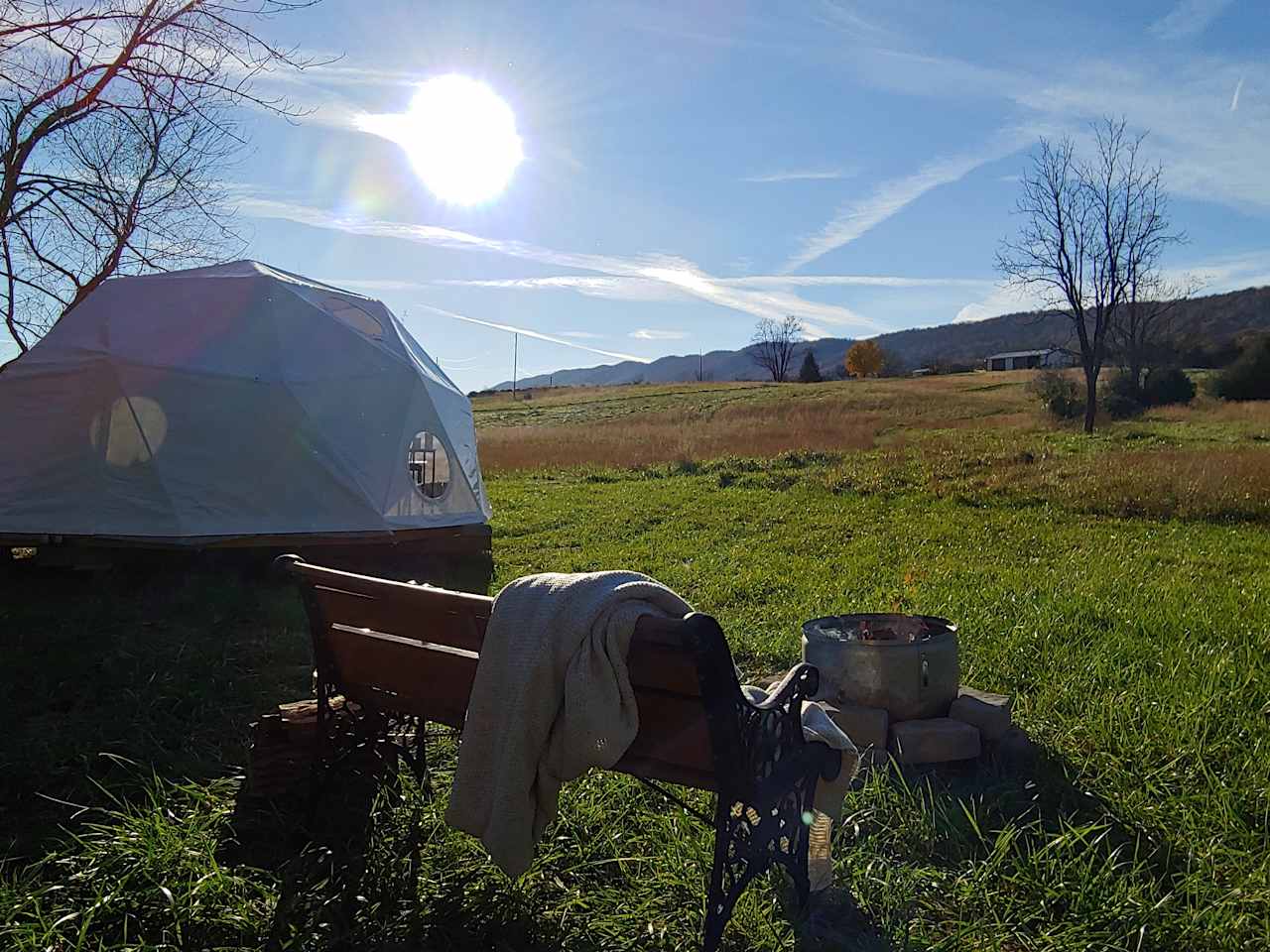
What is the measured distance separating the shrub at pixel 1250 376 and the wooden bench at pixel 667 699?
→ 43881mm

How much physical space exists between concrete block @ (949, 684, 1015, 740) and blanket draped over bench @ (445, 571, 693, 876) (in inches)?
87.6

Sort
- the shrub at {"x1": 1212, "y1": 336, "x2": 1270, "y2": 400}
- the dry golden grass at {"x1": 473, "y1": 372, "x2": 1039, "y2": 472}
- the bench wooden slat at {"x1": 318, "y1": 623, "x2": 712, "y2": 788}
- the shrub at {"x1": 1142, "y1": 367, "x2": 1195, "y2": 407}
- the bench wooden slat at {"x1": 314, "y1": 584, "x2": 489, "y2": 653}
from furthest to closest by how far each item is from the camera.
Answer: the shrub at {"x1": 1212, "y1": 336, "x2": 1270, "y2": 400} < the shrub at {"x1": 1142, "y1": 367, "x2": 1195, "y2": 407} < the dry golden grass at {"x1": 473, "y1": 372, "x2": 1039, "y2": 472} < the bench wooden slat at {"x1": 314, "y1": 584, "x2": 489, "y2": 653} < the bench wooden slat at {"x1": 318, "y1": 623, "x2": 712, "y2": 788}

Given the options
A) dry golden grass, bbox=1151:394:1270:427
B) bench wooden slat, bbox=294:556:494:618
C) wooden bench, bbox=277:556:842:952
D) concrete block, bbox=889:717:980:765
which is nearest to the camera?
wooden bench, bbox=277:556:842:952

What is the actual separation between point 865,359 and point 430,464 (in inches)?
4160

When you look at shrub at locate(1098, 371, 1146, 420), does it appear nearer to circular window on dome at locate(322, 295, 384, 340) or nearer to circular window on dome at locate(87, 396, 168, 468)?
circular window on dome at locate(322, 295, 384, 340)

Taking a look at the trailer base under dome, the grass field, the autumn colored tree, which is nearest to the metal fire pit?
the grass field

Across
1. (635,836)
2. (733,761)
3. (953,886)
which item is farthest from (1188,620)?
(733,761)

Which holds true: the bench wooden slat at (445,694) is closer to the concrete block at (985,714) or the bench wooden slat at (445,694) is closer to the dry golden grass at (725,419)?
the concrete block at (985,714)

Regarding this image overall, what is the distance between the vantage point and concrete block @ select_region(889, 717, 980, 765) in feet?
13.3

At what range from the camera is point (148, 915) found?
2.93 metres

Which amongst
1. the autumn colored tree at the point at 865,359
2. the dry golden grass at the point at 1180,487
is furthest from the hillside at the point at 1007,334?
the dry golden grass at the point at 1180,487

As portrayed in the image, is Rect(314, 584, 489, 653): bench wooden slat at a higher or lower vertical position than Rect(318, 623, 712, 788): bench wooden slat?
higher

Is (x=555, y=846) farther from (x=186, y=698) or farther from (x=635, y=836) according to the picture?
(x=186, y=698)

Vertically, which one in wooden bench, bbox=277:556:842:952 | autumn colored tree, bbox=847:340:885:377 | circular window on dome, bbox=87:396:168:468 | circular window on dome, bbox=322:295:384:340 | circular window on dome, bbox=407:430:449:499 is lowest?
wooden bench, bbox=277:556:842:952
